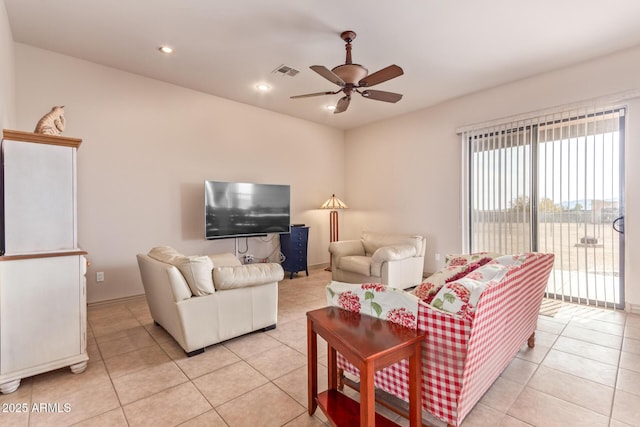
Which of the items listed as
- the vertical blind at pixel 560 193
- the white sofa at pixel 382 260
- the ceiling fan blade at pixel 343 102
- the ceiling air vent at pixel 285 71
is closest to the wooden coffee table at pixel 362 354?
the ceiling fan blade at pixel 343 102

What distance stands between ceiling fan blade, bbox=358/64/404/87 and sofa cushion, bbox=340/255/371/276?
236cm

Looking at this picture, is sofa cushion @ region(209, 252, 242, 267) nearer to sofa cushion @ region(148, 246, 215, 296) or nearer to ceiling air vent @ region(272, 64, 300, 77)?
sofa cushion @ region(148, 246, 215, 296)

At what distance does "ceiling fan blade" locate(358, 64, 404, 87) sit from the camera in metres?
2.54

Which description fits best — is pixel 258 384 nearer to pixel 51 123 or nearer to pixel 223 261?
pixel 223 261

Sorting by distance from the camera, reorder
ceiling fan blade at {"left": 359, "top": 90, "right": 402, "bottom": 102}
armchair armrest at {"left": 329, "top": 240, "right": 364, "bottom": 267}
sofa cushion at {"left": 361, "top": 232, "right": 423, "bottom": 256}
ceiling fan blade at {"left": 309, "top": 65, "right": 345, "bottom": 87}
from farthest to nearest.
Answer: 1. armchair armrest at {"left": 329, "top": 240, "right": 364, "bottom": 267}
2. sofa cushion at {"left": 361, "top": 232, "right": 423, "bottom": 256}
3. ceiling fan blade at {"left": 359, "top": 90, "right": 402, "bottom": 102}
4. ceiling fan blade at {"left": 309, "top": 65, "right": 345, "bottom": 87}

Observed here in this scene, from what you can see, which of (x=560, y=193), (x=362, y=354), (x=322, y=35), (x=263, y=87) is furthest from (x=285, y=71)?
(x=560, y=193)

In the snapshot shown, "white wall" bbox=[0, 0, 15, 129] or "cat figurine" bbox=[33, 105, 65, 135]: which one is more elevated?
"white wall" bbox=[0, 0, 15, 129]

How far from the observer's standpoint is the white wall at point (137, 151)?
3402mm

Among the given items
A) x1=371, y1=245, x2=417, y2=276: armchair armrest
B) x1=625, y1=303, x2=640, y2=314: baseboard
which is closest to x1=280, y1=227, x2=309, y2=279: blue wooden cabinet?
x1=371, y1=245, x2=417, y2=276: armchair armrest

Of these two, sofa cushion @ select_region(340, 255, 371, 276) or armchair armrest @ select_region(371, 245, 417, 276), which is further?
sofa cushion @ select_region(340, 255, 371, 276)

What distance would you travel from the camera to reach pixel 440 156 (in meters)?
4.81

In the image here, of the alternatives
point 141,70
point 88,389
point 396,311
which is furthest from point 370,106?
point 88,389

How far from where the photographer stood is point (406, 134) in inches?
208

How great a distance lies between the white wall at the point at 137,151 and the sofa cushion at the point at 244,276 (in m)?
1.99
